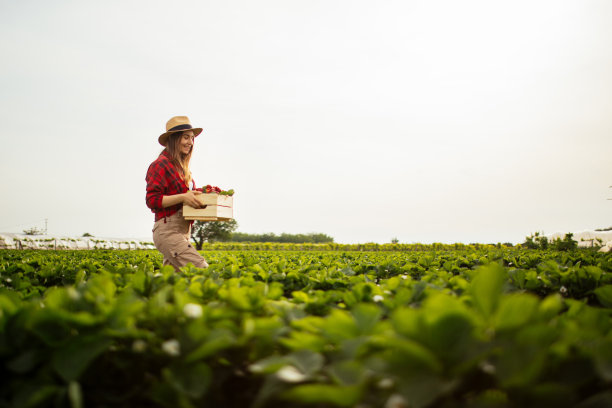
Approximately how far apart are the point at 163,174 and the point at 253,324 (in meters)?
4.09

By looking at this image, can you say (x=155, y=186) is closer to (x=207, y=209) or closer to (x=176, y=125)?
(x=207, y=209)

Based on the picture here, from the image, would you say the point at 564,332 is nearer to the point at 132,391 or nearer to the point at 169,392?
the point at 169,392

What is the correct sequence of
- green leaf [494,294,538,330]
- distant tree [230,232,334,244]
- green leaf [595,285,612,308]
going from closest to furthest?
green leaf [494,294,538,330] → green leaf [595,285,612,308] → distant tree [230,232,334,244]

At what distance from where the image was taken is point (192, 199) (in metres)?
4.71

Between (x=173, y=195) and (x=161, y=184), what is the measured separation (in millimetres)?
230

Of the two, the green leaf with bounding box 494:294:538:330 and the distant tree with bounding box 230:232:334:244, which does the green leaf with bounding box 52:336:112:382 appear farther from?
the distant tree with bounding box 230:232:334:244

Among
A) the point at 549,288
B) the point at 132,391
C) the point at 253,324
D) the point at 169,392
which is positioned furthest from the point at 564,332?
the point at 549,288

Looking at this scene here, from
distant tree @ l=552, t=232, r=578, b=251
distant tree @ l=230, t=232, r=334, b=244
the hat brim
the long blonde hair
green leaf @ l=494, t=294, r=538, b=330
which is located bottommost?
distant tree @ l=230, t=232, r=334, b=244

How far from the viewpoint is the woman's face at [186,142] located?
5.08m

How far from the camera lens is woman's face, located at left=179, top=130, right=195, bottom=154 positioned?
16.7 feet

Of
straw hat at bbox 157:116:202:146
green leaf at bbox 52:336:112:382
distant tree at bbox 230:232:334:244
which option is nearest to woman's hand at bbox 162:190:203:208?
straw hat at bbox 157:116:202:146

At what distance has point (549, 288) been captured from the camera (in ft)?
8.52

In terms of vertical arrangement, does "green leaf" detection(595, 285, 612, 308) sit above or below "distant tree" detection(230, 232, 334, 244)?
above

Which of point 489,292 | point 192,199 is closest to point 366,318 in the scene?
point 489,292
